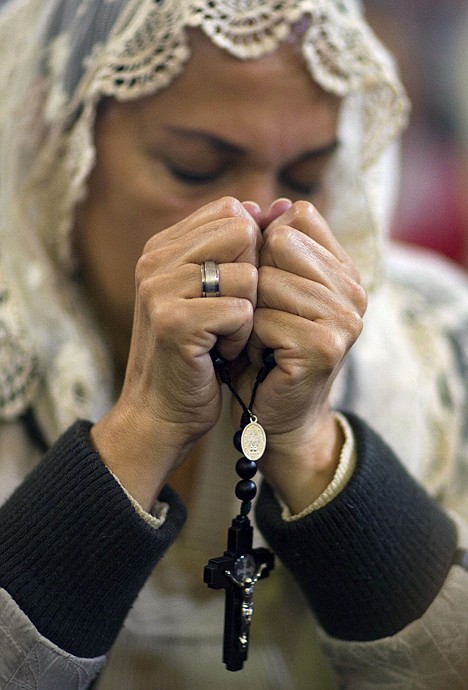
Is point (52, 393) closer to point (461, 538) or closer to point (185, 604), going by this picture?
point (185, 604)

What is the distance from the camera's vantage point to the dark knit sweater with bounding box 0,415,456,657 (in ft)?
1.85

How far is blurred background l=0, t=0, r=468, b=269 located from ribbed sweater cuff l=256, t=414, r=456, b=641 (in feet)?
5.55

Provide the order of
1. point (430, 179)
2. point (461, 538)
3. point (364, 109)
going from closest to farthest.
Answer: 1. point (461, 538)
2. point (364, 109)
3. point (430, 179)

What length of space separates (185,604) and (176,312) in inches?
16.2

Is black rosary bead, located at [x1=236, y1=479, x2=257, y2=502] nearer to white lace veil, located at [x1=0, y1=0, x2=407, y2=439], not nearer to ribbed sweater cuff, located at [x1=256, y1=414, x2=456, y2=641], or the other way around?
ribbed sweater cuff, located at [x1=256, y1=414, x2=456, y2=641]

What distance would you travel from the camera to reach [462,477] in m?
0.94

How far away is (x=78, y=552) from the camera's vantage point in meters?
0.57

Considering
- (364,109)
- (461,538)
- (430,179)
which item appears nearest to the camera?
(461,538)

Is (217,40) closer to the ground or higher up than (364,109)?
higher up

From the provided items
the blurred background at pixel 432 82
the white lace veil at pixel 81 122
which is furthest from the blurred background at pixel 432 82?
the white lace veil at pixel 81 122

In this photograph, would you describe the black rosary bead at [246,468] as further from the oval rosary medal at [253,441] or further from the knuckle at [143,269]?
the knuckle at [143,269]

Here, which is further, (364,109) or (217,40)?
(364,109)

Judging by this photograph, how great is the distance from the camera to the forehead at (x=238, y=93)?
0.75 m

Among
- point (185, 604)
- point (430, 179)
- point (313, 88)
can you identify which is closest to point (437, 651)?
point (185, 604)
